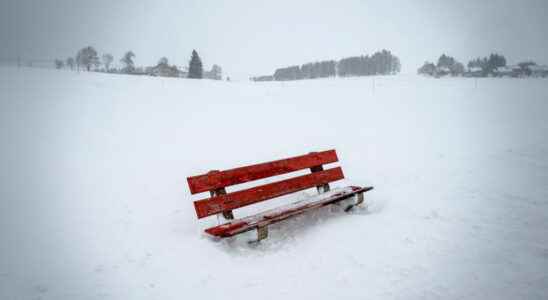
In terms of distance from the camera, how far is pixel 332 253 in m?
4.12

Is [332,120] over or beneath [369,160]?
over

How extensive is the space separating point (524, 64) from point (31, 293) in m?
90.9

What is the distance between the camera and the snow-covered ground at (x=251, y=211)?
343 centimetres

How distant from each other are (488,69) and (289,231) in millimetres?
82186

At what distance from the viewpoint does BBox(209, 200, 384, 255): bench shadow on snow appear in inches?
170

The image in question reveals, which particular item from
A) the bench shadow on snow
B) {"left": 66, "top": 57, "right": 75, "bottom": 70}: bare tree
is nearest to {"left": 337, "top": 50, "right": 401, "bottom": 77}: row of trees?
{"left": 66, "top": 57, "right": 75, "bottom": 70}: bare tree

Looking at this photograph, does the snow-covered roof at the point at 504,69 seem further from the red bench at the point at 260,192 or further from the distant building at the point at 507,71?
the red bench at the point at 260,192

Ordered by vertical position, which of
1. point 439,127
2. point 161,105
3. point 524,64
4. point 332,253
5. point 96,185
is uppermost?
point 524,64

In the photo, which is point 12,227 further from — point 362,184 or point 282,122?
point 282,122

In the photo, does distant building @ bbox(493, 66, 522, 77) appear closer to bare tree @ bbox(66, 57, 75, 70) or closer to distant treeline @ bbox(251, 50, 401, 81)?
distant treeline @ bbox(251, 50, 401, 81)

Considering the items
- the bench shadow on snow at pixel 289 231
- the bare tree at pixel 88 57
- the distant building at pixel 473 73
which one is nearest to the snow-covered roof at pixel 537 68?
the distant building at pixel 473 73

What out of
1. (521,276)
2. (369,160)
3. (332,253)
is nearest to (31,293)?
(332,253)

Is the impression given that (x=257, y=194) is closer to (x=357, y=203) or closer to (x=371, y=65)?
(x=357, y=203)

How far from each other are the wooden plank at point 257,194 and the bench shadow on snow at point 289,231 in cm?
46
